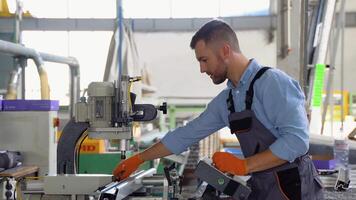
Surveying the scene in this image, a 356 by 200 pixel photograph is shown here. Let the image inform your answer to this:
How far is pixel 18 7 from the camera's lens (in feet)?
12.0

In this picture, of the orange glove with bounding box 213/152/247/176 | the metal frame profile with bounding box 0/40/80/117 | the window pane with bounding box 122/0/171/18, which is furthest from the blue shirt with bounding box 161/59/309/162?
the window pane with bounding box 122/0/171/18

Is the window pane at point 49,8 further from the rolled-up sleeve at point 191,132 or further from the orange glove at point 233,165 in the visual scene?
the orange glove at point 233,165

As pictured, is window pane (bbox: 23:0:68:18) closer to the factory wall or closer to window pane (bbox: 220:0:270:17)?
the factory wall

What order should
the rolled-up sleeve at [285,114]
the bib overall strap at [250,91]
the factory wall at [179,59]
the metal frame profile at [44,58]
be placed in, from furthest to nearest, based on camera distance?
1. the factory wall at [179,59]
2. the metal frame profile at [44,58]
3. the bib overall strap at [250,91]
4. the rolled-up sleeve at [285,114]

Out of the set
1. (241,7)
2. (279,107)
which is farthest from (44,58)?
(241,7)

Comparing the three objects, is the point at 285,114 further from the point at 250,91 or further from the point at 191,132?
the point at 191,132

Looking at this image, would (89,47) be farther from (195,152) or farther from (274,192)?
(274,192)

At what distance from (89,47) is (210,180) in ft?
27.4

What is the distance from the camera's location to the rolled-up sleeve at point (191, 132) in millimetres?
1860

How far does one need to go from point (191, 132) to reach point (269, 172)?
451 millimetres

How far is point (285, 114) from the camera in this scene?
57.0 inches

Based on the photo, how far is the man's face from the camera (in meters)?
1.57

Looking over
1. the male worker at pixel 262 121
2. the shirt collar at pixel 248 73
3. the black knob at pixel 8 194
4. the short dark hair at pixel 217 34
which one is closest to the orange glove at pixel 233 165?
the male worker at pixel 262 121

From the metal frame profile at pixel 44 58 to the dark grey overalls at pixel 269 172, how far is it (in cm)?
105
